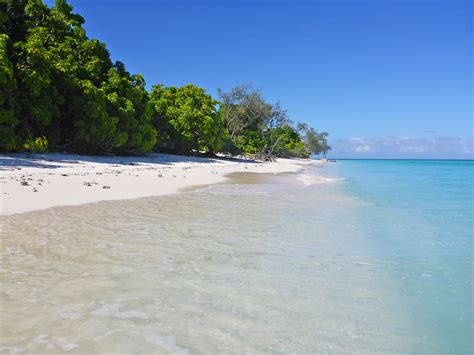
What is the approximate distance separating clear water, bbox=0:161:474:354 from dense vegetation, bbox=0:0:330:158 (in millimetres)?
15261

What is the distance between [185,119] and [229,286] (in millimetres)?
34584

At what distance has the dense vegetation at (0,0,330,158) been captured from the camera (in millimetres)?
19234

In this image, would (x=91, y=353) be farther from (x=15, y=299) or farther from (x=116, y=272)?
(x=116, y=272)

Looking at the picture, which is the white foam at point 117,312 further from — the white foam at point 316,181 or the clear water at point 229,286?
the white foam at point 316,181

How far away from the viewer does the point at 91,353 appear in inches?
94.3

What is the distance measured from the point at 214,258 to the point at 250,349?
A: 7.19 ft

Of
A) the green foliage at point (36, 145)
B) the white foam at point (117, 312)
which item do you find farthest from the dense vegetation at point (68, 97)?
the white foam at point (117, 312)

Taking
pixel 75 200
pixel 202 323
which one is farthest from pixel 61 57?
pixel 202 323

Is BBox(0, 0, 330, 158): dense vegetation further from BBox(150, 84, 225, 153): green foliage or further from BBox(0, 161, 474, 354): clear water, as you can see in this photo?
→ BBox(0, 161, 474, 354): clear water

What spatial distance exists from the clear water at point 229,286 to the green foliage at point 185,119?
101ft

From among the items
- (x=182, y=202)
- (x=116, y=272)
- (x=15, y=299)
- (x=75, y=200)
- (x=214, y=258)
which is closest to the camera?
(x=15, y=299)

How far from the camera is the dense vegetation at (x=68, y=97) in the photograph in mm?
19234

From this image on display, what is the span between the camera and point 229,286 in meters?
3.73

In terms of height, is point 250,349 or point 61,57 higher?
point 61,57
